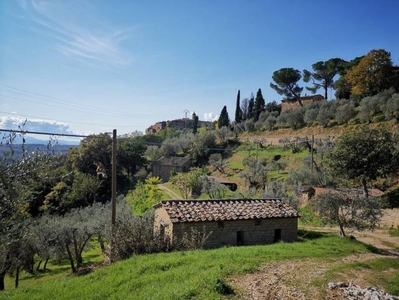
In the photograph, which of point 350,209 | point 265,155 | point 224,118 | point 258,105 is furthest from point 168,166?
point 350,209

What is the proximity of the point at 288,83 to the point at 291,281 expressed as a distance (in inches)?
2695

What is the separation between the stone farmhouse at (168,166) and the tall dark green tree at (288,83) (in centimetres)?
3107

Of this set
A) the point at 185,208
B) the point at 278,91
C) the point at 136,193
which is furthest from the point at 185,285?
the point at 278,91

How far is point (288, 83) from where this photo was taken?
72.8 meters

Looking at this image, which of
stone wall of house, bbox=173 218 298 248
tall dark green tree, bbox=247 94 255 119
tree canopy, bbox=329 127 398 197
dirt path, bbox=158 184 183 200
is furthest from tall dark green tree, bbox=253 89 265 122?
stone wall of house, bbox=173 218 298 248

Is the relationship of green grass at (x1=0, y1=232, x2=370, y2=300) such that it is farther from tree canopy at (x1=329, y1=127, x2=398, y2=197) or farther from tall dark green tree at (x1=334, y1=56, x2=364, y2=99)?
tall dark green tree at (x1=334, y1=56, x2=364, y2=99)

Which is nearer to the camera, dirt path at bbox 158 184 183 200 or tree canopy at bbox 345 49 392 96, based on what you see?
dirt path at bbox 158 184 183 200

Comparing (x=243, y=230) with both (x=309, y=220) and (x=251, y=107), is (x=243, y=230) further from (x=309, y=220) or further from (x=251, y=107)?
(x=251, y=107)

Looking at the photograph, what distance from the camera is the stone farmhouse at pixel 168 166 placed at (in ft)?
197

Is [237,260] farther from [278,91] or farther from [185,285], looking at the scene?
[278,91]

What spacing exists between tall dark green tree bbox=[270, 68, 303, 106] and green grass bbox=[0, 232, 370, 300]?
62.9 metres

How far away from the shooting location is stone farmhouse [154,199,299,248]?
17.5 m

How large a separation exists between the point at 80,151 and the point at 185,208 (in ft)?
127

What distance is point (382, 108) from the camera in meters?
44.5
